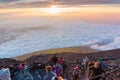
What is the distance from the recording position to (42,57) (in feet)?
119

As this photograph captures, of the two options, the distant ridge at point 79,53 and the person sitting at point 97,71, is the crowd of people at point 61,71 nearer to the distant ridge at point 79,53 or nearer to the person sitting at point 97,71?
the person sitting at point 97,71

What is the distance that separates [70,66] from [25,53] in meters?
26.9

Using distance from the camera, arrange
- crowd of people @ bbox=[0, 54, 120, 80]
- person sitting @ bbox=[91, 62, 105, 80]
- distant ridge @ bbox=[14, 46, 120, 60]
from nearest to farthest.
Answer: crowd of people @ bbox=[0, 54, 120, 80] → person sitting @ bbox=[91, 62, 105, 80] → distant ridge @ bbox=[14, 46, 120, 60]

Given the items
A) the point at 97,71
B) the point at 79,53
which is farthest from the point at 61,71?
the point at 79,53

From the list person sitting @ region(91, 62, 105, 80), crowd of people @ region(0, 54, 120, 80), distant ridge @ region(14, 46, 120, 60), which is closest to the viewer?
crowd of people @ region(0, 54, 120, 80)

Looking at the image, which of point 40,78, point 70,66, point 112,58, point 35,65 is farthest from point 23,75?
point 112,58

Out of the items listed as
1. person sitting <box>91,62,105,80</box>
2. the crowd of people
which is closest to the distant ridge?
the crowd of people

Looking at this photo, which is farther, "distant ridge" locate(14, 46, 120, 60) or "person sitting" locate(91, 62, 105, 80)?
"distant ridge" locate(14, 46, 120, 60)

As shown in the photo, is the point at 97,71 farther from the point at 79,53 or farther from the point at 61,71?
the point at 79,53

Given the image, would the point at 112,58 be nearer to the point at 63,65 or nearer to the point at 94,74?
the point at 63,65

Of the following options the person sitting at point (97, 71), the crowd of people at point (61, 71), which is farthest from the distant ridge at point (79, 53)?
the person sitting at point (97, 71)

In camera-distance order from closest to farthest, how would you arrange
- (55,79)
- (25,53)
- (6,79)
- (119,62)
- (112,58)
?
(55,79), (6,79), (119,62), (112,58), (25,53)

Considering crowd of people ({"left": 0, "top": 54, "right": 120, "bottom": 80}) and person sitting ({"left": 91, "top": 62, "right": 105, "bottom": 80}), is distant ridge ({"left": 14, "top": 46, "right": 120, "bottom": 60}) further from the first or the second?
person sitting ({"left": 91, "top": 62, "right": 105, "bottom": 80})

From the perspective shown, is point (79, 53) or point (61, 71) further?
point (79, 53)
